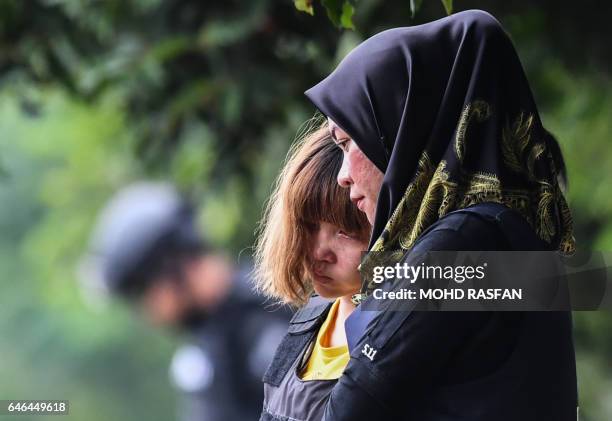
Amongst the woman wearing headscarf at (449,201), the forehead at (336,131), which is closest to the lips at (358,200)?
the woman wearing headscarf at (449,201)

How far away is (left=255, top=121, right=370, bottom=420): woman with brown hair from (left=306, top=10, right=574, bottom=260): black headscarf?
23 cm

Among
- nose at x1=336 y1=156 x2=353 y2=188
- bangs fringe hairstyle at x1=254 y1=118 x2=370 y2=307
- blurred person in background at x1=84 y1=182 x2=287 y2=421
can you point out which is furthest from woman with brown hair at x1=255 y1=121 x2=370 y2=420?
blurred person in background at x1=84 y1=182 x2=287 y2=421

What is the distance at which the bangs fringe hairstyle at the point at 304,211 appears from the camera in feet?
8.53

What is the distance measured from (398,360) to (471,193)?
30 centimetres

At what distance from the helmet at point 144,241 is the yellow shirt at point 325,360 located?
6978 mm

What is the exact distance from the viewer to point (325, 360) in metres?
2.53

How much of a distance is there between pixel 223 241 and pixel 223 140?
7.25 ft

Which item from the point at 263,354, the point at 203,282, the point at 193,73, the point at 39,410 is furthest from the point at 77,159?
the point at 39,410

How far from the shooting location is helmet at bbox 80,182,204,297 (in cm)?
990

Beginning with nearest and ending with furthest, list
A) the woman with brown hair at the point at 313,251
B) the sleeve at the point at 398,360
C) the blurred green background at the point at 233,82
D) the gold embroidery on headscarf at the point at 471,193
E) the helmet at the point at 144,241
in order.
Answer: the sleeve at the point at 398,360, the gold embroidery on headscarf at the point at 471,193, the woman with brown hair at the point at 313,251, the blurred green background at the point at 233,82, the helmet at the point at 144,241

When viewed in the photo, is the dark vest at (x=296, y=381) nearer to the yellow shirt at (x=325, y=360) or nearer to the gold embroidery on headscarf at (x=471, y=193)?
the yellow shirt at (x=325, y=360)

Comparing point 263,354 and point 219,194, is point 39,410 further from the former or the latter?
point 263,354

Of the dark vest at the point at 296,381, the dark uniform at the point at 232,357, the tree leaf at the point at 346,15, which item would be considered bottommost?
the dark uniform at the point at 232,357

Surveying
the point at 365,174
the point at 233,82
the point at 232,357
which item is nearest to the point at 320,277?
the point at 365,174
